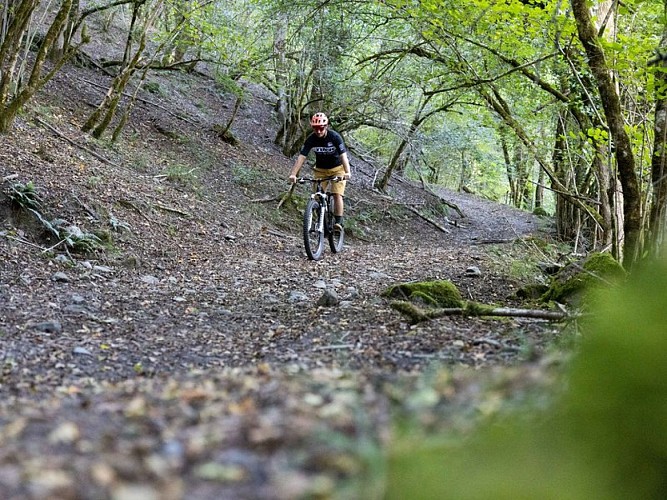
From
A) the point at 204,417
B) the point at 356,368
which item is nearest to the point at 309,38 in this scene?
the point at 356,368

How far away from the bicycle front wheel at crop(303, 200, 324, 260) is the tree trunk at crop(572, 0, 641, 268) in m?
4.13

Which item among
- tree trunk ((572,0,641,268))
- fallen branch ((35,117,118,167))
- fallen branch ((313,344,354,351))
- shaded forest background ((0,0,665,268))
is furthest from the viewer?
fallen branch ((35,117,118,167))

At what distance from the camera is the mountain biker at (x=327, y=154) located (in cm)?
833

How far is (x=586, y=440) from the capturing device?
1.48m

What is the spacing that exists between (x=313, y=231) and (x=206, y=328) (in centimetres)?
372

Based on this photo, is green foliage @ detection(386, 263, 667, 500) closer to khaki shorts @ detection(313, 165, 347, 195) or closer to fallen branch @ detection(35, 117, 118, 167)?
khaki shorts @ detection(313, 165, 347, 195)

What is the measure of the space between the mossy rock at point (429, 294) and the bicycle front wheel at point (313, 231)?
8.25 feet

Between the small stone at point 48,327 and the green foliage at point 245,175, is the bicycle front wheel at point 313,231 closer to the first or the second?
the green foliage at point 245,175

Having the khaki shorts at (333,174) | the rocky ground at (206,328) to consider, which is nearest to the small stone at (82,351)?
the rocky ground at (206,328)

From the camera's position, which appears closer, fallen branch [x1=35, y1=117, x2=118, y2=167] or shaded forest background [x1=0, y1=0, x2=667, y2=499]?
shaded forest background [x1=0, y1=0, x2=667, y2=499]

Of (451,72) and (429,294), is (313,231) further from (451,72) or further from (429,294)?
(429,294)

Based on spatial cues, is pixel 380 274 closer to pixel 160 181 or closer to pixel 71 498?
pixel 160 181

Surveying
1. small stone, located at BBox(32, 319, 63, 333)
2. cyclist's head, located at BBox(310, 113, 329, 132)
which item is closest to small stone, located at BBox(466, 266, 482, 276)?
cyclist's head, located at BBox(310, 113, 329, 132)

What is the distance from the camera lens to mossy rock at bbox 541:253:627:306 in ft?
17.7
